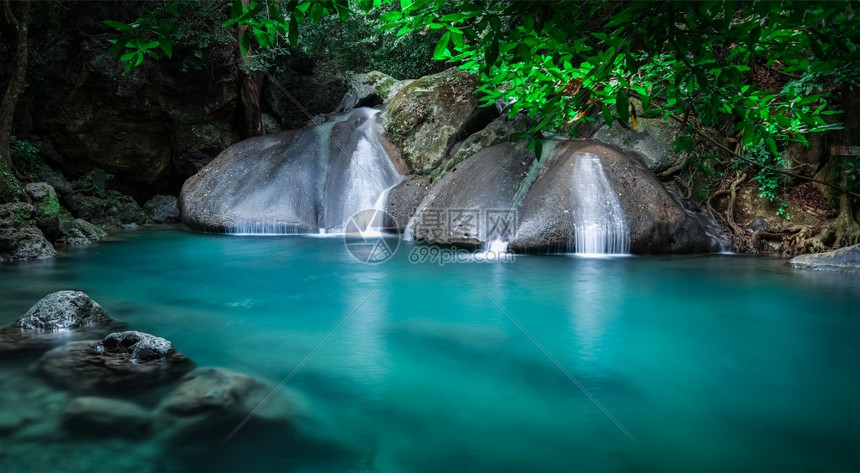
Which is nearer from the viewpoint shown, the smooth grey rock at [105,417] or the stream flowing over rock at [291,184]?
the smooth grey rock at [105,417]

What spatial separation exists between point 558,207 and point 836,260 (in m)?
4.13

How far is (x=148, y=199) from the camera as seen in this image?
14320mm

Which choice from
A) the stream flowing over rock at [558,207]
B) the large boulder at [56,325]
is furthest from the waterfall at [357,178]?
the large boulder at [56,325]

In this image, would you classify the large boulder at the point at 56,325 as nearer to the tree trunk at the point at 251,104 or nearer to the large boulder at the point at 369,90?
the tree trunk at the point at 251,104

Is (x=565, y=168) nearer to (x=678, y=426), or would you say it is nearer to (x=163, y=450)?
(x=678, y=426)

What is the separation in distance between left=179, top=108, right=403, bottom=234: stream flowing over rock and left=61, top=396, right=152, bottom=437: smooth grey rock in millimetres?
7929

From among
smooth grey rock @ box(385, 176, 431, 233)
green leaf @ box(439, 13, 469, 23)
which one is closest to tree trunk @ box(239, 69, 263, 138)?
smooth grey rock @ box(385, 176, 431, 233)

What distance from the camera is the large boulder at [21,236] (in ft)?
26.5

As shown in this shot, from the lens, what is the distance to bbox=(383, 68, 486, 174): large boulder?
40.4 ft

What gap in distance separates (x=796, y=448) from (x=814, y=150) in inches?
341

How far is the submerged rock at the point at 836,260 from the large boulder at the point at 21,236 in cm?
1178

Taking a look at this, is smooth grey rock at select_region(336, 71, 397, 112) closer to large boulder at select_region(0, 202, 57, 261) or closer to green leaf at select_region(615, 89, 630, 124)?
large boulder at select_region(0, 202, 57, 261)

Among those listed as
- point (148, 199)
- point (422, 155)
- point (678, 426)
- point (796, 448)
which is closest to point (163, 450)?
point (678, 426)

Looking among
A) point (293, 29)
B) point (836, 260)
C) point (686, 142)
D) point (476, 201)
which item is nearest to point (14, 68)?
point (476, 201)
